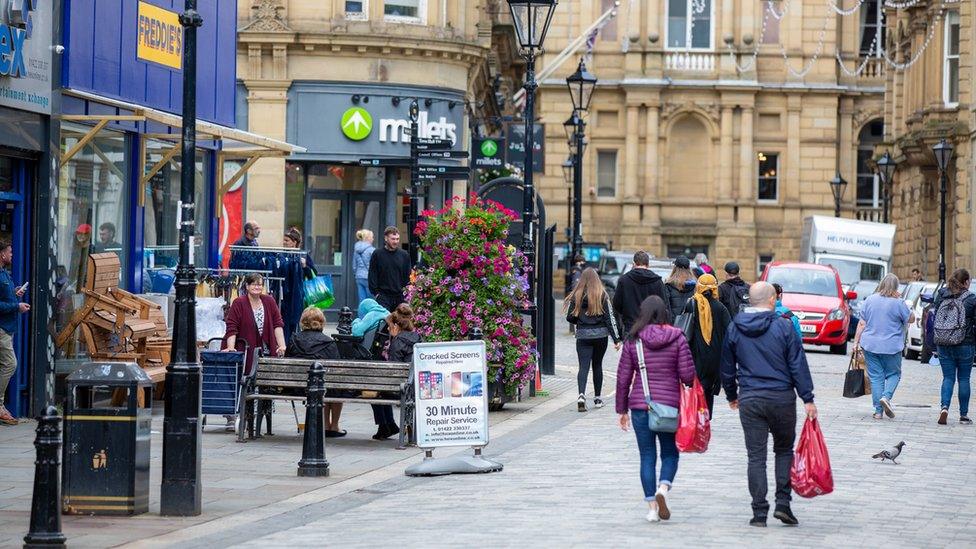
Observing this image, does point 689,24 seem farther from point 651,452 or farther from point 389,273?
point 651,452

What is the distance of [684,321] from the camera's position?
18219mm

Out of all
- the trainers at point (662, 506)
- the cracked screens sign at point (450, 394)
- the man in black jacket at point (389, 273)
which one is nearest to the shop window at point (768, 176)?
the man in black jacket at point (389, 273)

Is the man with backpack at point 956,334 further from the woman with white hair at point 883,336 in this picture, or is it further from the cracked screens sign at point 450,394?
the cracked screens sign at point 450,394

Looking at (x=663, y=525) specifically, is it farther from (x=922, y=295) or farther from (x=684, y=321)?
(x=922, y=295)

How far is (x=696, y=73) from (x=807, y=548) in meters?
63.9

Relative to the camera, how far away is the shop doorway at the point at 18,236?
17.9 metres

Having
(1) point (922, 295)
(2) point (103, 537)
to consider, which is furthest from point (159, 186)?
(1) point (922, 295)

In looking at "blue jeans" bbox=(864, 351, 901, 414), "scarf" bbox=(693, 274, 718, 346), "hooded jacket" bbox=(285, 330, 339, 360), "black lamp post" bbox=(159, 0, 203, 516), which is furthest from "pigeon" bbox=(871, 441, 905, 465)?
"black lamp post" bbox=(159, 0, 203, 516)

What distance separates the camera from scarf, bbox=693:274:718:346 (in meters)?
18.1

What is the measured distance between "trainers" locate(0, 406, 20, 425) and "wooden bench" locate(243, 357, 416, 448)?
2.49 m

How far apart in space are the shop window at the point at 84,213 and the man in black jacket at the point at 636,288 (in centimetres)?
601

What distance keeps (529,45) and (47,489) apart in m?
13.6

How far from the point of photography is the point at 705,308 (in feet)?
59.4

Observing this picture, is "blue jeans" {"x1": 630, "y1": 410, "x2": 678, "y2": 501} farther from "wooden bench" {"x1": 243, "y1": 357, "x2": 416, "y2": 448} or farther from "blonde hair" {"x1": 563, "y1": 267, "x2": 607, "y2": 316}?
"blonde hair" {"x1": 563, "y1": 267, "x2": 607, "y2": 316}
